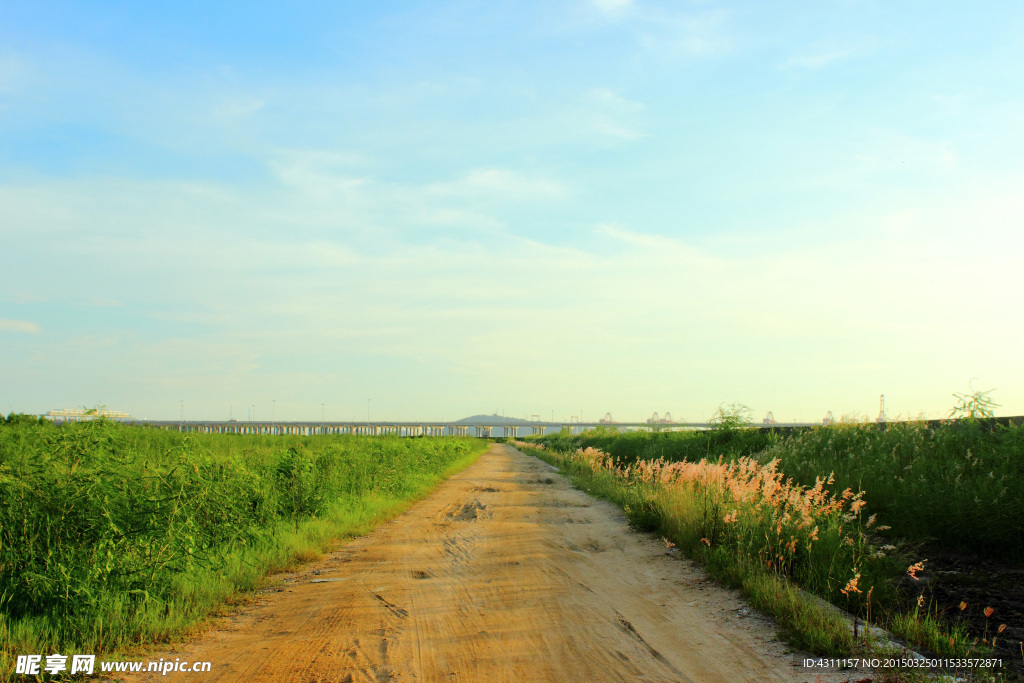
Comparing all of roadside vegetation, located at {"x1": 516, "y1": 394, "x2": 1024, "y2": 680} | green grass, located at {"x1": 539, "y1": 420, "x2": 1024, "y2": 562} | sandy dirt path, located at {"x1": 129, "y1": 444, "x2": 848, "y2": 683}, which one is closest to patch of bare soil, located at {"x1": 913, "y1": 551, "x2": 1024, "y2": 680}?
roadside vegetation, located at {"x1": 516, "y1": 394, "x2": 1024, "y2": 680}

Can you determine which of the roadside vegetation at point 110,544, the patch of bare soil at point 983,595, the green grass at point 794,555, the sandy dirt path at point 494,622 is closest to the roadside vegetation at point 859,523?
the green grass at point 794,555

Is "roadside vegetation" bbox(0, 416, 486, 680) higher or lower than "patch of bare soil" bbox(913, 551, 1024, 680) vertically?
higher

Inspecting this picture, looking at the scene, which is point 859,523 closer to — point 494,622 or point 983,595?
point 983,595

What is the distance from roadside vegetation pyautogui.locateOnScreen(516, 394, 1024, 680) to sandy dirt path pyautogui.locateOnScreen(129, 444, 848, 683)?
520mm

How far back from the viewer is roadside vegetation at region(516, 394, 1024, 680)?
244 inches

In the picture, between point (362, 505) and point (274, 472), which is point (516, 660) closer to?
point (274, 472)

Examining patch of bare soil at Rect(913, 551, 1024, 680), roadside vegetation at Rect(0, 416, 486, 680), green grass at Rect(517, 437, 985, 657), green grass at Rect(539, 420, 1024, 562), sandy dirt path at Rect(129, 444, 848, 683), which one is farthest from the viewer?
green grass at Rect(539, 420, 1024, 562)

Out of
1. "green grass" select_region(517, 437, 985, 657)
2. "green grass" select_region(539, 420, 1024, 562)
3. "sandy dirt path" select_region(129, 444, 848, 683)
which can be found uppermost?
"green grass" select_region(539, 420, 1024, 562)

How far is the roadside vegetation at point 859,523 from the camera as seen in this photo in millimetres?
6191

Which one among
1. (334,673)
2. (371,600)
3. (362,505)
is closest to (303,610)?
(371,600)

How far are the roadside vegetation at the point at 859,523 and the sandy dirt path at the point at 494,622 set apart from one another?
0.52m

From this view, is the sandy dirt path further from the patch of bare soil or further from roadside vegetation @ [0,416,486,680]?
the patch of bare soil

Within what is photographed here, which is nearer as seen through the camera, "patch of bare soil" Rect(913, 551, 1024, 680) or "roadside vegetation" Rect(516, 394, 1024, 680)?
"patch of bare soil" Rect(913, 551, 1024, 680)

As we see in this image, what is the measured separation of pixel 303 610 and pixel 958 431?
43.1ft
